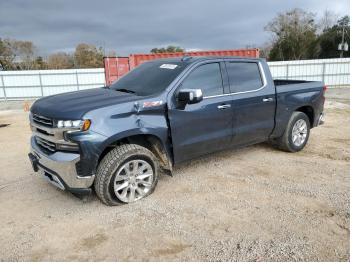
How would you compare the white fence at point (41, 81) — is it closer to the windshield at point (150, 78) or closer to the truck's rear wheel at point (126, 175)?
the windshield at point (150, 78)

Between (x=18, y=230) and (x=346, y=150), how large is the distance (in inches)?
226

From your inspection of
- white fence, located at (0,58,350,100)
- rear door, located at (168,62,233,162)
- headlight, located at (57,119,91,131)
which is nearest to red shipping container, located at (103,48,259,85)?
white fence, located at (0,58,350,100)

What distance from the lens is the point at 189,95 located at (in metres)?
3.94

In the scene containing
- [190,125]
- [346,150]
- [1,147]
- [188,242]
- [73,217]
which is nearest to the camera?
[188,242]

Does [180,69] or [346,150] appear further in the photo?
[346,150]

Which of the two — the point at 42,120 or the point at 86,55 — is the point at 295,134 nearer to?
the point at 42,120

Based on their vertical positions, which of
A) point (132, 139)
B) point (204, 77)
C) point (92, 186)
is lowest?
point (92, 186)

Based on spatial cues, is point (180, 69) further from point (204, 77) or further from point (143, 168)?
point (143, 168)

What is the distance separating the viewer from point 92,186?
385cm

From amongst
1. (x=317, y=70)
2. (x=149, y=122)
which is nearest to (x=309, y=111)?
(x=149, y=122)

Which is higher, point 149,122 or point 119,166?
point 149,122

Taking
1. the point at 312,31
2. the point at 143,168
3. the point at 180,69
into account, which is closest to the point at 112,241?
the point at 143,168

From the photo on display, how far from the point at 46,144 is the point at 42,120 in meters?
0.30

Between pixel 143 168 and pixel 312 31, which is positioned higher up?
pixel 312 31
